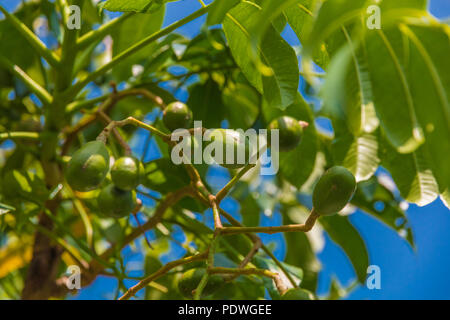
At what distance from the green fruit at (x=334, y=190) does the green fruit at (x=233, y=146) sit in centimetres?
12

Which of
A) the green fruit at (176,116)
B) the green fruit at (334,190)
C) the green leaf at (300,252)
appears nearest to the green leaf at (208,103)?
the green fruit at (176,116)

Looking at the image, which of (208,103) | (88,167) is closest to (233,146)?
(88,167)

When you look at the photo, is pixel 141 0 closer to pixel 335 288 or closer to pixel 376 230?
pixel 335 288

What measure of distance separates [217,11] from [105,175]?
0.95 ft

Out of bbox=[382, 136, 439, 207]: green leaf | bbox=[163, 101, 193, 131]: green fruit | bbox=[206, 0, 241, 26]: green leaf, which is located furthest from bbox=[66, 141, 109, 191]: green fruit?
bbox=[382, 136, 439, 207]: green leaf

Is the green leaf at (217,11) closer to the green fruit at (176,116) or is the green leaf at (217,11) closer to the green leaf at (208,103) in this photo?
the green fruit at (176,116)

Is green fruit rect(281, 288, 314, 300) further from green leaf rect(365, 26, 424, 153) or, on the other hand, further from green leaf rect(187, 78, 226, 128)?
green leaf rect(187, 78, 226, 128)

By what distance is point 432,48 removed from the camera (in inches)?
24.5

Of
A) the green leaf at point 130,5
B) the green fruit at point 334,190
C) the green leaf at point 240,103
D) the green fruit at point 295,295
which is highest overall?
the green leaf at point 240,103

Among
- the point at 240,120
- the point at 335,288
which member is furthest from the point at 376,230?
the point at 240,120

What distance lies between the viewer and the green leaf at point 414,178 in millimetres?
887

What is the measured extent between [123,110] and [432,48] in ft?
3.09

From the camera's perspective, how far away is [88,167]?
2.66 feet
